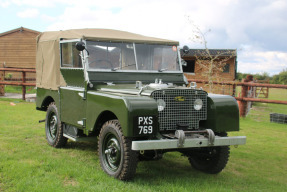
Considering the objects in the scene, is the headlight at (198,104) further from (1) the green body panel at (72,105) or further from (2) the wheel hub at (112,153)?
(1) the green body panel at (72,105)

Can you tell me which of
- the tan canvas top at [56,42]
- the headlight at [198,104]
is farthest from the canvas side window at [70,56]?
the headlight at [198,104]

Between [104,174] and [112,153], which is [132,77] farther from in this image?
Answer: [104,174]

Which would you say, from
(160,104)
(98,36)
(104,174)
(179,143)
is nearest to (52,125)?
(98,36)

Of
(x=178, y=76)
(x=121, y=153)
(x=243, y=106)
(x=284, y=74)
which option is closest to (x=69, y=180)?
(x=121, y=153)

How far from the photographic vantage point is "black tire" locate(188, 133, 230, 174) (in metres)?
5.68

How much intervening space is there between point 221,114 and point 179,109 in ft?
2.42

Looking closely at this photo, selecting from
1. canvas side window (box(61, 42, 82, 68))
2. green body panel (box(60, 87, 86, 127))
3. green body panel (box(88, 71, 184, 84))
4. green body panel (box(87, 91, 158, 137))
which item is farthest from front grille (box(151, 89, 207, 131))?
canvas side window (box(61, 42, 82, 68))

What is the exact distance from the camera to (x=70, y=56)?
22.4 ft

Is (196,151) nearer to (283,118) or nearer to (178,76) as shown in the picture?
(178,76)

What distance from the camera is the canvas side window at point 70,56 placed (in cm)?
657

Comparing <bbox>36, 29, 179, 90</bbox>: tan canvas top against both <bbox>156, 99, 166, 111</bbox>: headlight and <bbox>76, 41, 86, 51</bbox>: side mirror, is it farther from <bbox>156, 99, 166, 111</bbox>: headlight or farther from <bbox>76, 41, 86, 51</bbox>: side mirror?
<bbox>156, 99, 166, 111</bbox>: headlight

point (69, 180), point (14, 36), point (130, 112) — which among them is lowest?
point (69, 180)

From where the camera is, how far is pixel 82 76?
6.33 meters

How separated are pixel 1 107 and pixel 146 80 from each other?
356 inches
